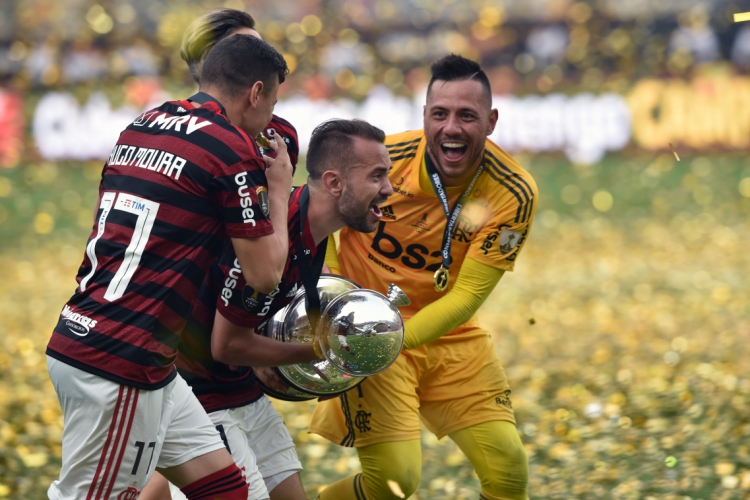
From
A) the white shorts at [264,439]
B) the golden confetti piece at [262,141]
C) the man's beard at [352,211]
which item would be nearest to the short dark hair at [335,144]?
the man's beard at [352,211]

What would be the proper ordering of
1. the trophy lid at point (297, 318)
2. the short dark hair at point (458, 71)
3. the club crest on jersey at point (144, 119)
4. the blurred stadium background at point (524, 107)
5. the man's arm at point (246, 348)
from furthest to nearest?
the blurred stadium background at point (524, 107) → the short dark hair at point (458, 71) → the trophy lid at point (297, 318) → the man's arm at point (246, 348) → the club crest on jersey at point (144, 119)

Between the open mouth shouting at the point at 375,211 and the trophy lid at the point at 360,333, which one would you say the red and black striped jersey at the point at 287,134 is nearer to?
the open mouth shouting at the point at 375,211

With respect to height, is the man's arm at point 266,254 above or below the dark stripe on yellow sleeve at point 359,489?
above

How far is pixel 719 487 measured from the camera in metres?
6.37

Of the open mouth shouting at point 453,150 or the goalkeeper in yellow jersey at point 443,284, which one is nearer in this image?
the goalkeeper in yellow jersey at point 443,284

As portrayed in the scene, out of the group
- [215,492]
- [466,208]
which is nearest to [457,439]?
[466,208]

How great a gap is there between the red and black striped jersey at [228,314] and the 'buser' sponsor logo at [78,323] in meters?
0.64

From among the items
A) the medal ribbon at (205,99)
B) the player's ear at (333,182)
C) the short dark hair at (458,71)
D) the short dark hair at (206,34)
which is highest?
the short dark hair at (206,34)

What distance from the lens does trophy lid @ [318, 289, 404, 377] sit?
4215 mm

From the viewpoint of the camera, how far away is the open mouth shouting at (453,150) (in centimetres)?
525

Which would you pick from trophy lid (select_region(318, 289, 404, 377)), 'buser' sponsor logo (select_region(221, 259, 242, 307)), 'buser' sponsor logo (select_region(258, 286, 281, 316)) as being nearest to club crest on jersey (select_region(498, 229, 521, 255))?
trophy lid (select_region(318, 289, 404, 377))

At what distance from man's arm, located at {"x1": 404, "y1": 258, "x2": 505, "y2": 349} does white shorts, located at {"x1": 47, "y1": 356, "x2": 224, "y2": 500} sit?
160 cm

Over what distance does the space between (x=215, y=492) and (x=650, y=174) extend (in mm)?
16325

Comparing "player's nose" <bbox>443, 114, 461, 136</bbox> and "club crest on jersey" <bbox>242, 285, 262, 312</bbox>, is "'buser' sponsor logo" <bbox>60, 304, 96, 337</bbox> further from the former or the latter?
"player's nose" <bbox>443, 114, 461, 136</bbox>
